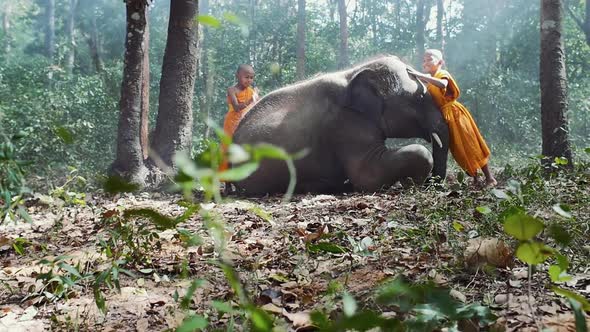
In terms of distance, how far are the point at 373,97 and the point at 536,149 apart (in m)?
11.1

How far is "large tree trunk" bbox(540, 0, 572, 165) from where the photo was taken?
20.2 feet

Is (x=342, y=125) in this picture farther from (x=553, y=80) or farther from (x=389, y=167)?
(x=553, y=80)

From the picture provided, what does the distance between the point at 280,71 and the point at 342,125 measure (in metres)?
13.0

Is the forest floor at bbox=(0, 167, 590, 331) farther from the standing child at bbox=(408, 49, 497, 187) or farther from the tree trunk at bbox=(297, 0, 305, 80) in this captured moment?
the tree trunk at bbox=(297, 0, 305, 80)

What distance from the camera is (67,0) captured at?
36.9 meters

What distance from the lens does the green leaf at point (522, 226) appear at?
134 centimetres

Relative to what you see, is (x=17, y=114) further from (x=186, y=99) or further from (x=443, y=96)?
(x=443, y=96)

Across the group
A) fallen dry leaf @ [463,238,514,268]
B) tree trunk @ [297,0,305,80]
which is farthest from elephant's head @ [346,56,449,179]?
tree trunk @ [297,0,305,80]

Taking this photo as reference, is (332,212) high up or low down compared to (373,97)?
down

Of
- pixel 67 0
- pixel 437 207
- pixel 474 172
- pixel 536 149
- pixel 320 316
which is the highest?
pixel 67 0

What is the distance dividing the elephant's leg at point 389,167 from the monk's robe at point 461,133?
2.17 ft

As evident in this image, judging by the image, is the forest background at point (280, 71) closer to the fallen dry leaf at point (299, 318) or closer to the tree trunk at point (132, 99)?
the tree trunk at point (132, 99)

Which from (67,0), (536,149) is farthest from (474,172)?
(67,0)

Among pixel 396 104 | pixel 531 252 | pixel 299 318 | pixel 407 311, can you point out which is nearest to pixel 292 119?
pixel 396 104
